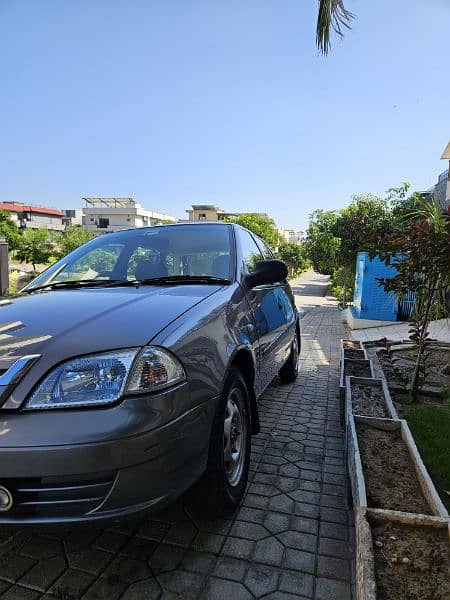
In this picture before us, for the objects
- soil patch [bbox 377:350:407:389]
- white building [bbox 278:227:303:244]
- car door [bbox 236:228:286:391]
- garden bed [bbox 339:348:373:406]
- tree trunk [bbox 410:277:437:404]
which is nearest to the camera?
car door [bbox 236:228:286:391]

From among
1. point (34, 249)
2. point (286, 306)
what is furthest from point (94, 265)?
point (34, 249)

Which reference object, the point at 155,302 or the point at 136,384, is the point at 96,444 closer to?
the point at 136,384

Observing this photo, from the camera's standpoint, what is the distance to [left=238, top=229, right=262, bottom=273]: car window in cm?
312

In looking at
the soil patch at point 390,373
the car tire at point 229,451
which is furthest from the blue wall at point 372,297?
the car tire at point 229,451

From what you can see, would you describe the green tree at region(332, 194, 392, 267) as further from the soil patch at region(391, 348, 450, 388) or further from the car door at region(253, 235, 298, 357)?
the car door at region(253, 235, 298, 357)

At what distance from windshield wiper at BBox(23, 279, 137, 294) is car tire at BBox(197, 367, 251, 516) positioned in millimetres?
990

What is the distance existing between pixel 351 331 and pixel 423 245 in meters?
6.60

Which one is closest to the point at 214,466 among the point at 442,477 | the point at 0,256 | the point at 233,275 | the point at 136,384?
the point at 136,384

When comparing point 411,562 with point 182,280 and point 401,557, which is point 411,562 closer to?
point 401,557

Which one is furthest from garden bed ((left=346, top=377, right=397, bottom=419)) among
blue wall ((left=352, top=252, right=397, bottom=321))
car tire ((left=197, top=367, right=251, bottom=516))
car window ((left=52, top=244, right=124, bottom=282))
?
blue wall ((left=352, top=252, right=397, bottom=321))

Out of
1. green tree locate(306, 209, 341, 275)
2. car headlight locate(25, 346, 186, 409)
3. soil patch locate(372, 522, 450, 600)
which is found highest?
green tree locate(306, 209, 341, 275)

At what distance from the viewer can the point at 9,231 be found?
56.6m

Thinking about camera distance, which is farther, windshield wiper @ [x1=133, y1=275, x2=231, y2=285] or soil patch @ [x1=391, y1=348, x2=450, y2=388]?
soil patch @ [x1=391, y1=348, x2=450, y2=388]

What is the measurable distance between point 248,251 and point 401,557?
7.83 feet
